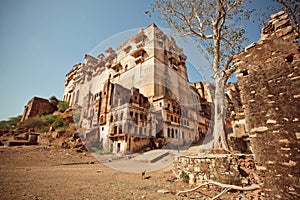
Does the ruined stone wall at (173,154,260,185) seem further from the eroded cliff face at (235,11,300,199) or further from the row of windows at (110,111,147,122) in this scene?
the row of windows at (110,111,147,122)

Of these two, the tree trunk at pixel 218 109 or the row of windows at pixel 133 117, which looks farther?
the row of windows at pixel 133 117

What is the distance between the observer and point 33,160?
15562 millimetres

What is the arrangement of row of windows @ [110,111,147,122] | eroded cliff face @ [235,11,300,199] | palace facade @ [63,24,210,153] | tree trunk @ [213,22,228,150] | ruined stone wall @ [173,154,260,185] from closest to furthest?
Answer: 1. eroded cliff face @ [235,11,300,199]
2. ruined stone wall @ [173,154,260,185]
3. tree trunk @ [213,22,228,150]
4. palace facade @ [63,24,210,153]
5. row of windows @ [110,111,147,122]

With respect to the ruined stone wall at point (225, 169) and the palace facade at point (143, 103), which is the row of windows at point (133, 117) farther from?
the ruined stone wall at point (225, 169)

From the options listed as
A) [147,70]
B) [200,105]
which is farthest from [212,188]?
[200,105]

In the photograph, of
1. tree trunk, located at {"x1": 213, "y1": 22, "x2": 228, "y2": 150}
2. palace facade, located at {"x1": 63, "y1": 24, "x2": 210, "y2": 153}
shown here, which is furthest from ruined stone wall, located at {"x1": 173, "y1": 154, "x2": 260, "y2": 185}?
palace facade, located at {"x1": 63, "y1": 24, "x2": 210, "y2": 153}

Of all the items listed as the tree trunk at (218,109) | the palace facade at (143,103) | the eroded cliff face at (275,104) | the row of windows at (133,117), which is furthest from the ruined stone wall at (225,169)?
the row of windows at (133,117)

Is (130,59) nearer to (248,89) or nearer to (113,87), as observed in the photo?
(113,87)

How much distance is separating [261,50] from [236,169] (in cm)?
536

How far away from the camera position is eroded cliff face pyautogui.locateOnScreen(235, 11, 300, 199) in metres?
3.55

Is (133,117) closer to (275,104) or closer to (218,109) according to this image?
Answer: (218,109)

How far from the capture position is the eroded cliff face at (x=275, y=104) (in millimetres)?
3551

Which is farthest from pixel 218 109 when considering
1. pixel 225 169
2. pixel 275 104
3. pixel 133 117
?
pixel 133 117

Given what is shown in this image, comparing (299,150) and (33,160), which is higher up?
(299,150)
